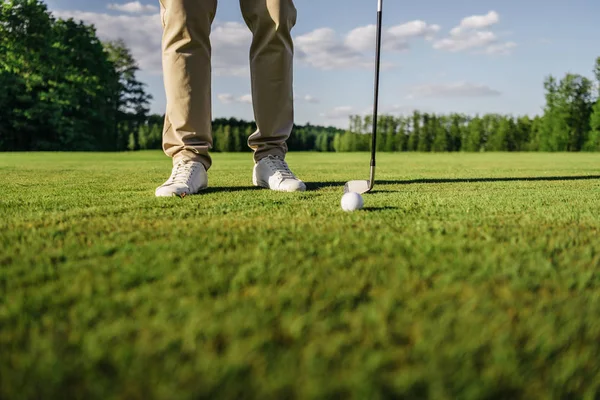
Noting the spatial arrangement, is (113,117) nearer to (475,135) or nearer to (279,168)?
(475,135)

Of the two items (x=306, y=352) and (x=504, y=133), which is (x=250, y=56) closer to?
(x=306, y=352)

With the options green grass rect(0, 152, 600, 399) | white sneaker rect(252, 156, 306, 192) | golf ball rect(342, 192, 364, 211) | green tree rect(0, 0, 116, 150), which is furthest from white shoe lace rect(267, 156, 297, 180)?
green tree rect(0, 0, 116, 150)

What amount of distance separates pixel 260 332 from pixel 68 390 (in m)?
0.31

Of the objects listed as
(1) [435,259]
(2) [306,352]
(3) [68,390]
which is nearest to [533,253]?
(1) [435,259]

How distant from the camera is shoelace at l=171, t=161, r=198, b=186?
3215 millimetres

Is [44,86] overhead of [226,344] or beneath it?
overhead

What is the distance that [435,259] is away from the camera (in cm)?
140

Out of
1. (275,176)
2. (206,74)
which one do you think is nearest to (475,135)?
(275,176)

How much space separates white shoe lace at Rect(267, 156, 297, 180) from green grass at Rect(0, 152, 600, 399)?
5.37ft

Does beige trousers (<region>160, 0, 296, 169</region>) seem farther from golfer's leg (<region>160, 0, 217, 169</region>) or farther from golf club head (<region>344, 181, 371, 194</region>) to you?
golf club head (<region>344, 181, 371, 194</region>)

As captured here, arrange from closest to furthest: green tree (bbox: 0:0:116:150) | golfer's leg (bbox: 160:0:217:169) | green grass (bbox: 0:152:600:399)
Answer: green grass (bbox: 0:152:600:399)
golfer's leg (bbox: 160:0:217:169)
green tree (bbox: 0:0:116:150)

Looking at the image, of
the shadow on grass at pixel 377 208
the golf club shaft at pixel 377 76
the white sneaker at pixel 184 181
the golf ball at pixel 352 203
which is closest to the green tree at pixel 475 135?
the golf club shaft at pixel 377 76

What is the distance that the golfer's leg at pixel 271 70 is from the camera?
3.57 m

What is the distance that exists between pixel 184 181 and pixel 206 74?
790 millimetres
